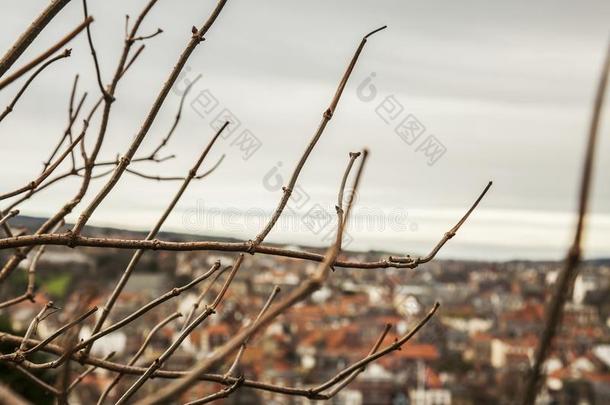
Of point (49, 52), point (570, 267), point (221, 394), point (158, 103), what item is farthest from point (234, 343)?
point (221, 394)

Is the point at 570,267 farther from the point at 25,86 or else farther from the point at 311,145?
the point at 25,86

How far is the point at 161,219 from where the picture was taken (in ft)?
4.15

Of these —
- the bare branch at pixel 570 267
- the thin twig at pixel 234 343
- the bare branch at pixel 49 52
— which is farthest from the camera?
the bare branch at pixel 49 52

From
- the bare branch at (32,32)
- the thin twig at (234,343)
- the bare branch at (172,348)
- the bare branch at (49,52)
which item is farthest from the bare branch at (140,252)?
the thin twig at (234,343)

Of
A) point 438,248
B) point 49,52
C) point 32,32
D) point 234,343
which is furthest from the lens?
point 438,248

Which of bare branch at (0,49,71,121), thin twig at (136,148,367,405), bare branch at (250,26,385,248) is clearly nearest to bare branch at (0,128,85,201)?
bare branch at (0,49,71,121)

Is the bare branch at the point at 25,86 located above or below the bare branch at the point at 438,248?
above

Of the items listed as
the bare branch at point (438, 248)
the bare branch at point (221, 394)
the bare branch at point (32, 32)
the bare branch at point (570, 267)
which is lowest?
the bare branch at point (221, 394)

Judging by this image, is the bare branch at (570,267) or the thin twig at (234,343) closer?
the bare branch at (570,267)

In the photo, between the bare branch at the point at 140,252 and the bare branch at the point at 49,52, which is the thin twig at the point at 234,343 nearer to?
the bare branch at the point at 49,52

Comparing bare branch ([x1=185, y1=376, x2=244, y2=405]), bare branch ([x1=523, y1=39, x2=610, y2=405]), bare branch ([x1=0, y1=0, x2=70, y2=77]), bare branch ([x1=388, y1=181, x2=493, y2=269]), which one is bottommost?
bare branch ([x1=185, y1=376, x2=244, y2=405])

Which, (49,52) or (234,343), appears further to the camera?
(49,52)

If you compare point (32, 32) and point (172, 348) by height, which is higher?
point (32, 32)

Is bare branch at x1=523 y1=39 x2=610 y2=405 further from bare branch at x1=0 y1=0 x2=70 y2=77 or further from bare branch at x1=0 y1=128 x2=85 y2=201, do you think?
bare branch at x1=0 y1=128 x2=85 y2=201
